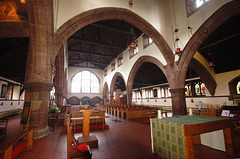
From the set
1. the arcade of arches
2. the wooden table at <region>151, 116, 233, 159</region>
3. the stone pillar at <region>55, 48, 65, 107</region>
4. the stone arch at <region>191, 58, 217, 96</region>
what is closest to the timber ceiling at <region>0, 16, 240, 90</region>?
the stone arch at <region>191, 58, 217, 96</region>

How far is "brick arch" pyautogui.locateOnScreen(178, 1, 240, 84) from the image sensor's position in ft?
15.4

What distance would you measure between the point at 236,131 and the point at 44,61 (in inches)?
283

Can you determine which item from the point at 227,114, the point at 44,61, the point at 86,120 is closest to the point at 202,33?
the point at 227,114

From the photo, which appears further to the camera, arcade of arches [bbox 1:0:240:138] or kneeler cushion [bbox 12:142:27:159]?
arcade of arches [bbox 1:0:240:138]

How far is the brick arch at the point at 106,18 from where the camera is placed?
5.26m

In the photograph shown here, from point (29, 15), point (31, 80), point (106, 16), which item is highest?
point (106, 16)

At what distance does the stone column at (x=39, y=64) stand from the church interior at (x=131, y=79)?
3cm

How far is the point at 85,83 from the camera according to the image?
2147 centimetres

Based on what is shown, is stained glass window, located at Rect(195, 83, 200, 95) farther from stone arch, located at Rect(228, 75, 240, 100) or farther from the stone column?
the stone column

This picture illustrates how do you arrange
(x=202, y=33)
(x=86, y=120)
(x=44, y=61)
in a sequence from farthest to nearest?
1. (x=202, y=33)
2. (x=44, y=61)
3. (x=86, y=120)

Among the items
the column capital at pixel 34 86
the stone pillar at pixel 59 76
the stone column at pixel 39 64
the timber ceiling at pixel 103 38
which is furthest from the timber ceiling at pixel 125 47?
the column capital at pixel 34 86

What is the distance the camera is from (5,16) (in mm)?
4246

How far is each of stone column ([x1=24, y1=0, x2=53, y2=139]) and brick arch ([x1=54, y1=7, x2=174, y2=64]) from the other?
0.56m

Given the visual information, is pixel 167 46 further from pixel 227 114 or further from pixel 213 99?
pixel 213 99
